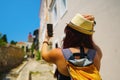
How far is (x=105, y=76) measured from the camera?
231 inches

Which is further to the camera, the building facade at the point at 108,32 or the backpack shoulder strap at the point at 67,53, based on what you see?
the building facade at the point at 108,32

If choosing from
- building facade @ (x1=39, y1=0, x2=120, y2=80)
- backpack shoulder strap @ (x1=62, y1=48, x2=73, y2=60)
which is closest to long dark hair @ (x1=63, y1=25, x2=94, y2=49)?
backpack shoulder strap @ (x1=62, y1=48, x2=73, y2=60)

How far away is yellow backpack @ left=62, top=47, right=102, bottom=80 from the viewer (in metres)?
2.43

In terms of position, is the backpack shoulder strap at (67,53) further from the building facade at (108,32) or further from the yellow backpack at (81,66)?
the building facade at (108,32)

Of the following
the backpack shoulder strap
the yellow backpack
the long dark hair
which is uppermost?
the long dark hair

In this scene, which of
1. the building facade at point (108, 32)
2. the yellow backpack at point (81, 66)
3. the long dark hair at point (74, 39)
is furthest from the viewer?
the building facade at point (108, 32)

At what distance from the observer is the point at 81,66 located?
8.15ft

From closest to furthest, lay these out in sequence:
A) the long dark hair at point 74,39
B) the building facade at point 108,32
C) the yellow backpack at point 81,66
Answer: the yellow backpack at point 81,66, the long dark hair at point 74,39, the building facade at point 108,32

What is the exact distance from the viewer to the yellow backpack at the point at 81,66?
7.97ft

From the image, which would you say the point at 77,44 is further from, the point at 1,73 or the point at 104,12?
→ the point at 1,73

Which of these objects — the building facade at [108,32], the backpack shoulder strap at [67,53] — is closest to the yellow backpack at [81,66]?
the backpack shoulder strap at [67,53]

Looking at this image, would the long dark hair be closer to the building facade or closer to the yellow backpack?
the yellow backpack

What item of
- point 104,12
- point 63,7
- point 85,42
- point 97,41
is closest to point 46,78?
point 63,7

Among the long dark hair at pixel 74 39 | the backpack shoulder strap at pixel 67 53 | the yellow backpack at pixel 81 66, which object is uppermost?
the long dark hair at pixel 74 39
